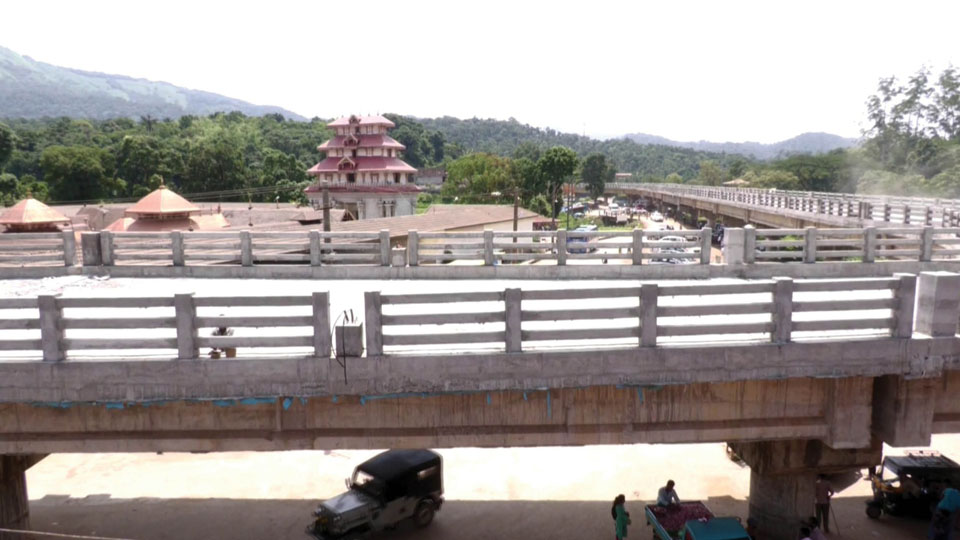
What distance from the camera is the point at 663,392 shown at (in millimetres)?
8664

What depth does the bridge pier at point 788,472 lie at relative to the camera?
33.8ft

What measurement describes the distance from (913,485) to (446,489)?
11.6 meters

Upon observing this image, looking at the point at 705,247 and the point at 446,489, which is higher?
the point at 705,247

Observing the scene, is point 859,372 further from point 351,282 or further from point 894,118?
point 894,118

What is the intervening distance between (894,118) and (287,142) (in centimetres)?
10989

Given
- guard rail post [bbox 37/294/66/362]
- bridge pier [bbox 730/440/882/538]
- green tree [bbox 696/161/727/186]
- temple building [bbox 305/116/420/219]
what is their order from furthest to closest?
green tree [bbox 696/161/727/186] → temple building [bbox 305/116/420/219] → bridge pier [bbox 730/440/882/538] → guard rail post [bbox 37/294/66/362]

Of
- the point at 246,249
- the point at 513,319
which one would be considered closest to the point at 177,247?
the point at 246,249

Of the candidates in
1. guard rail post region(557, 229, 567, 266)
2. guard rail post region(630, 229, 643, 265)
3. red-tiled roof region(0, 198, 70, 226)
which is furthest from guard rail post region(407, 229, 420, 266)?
red-tiled roof region(0, 198, 70, 226)

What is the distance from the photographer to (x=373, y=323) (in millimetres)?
8016

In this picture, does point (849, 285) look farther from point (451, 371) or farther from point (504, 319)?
point (451, 371)

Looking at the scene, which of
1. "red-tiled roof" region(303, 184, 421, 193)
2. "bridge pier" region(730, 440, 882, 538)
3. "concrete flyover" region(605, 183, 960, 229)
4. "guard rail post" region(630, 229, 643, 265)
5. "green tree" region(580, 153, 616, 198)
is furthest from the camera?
"green tree" region(580, 153, 616, 198)

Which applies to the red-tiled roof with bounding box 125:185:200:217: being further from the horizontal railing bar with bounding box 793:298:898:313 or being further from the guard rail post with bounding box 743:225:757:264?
the horizontal railing bar with bounding box 793:298:898:313

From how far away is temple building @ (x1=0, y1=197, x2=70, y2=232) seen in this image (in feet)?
111

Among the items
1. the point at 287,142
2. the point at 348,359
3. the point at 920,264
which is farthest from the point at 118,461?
the point at 287,142
